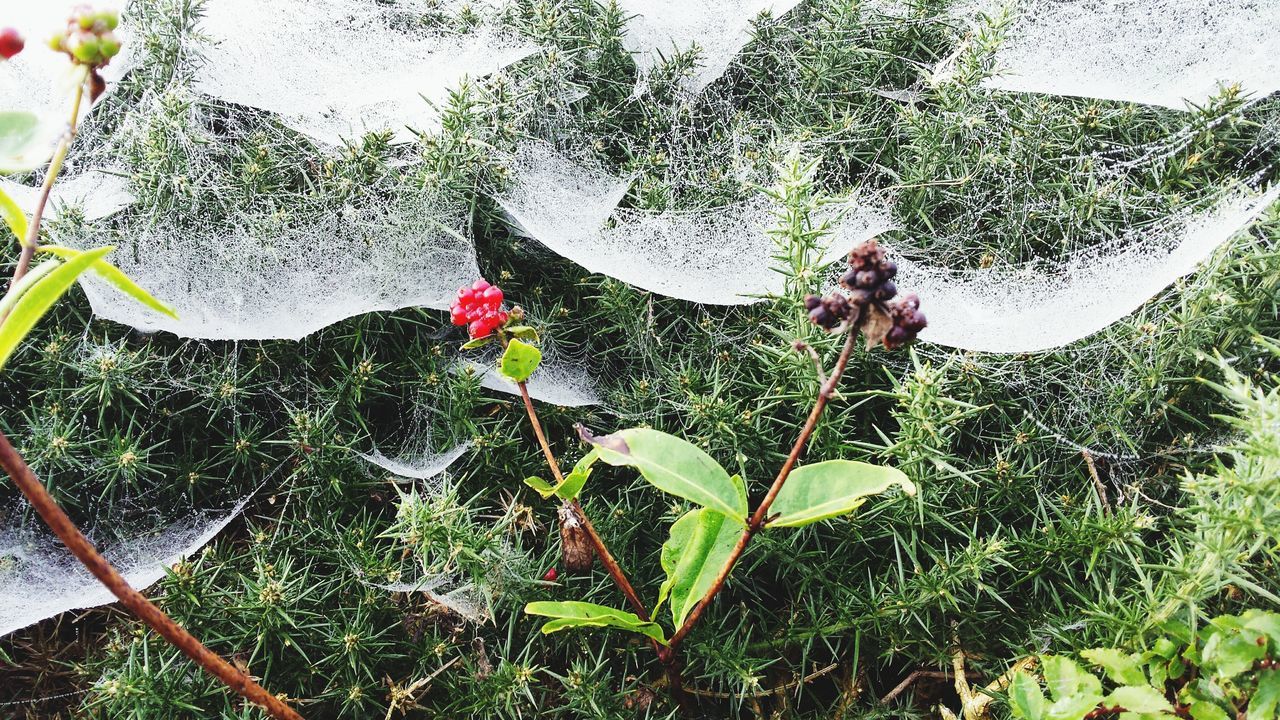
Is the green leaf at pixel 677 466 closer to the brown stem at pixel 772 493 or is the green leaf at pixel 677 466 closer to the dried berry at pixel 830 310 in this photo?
the brown stem at pixel 772 493

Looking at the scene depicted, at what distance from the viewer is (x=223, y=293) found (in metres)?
2.26

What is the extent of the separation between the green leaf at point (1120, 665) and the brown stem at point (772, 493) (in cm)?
62

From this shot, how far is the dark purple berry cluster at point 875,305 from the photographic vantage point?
118 centimetres

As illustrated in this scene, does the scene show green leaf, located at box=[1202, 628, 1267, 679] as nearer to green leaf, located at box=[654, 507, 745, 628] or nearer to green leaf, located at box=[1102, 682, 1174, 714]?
green leaf, located at box=[1102, 682, 1174, 714]

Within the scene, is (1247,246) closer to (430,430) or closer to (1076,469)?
(1076,469)

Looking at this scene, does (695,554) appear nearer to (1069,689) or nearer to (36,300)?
(1069,689)

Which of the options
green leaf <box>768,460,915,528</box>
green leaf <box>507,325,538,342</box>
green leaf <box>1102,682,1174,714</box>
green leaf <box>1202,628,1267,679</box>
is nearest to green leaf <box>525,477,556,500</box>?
green leaf <box>507,325,538,342</box>

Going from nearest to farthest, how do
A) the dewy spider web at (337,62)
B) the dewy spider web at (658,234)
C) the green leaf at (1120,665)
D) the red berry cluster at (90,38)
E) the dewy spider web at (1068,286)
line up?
the red berry cluster at (90,38) → the green leaf at (1120,665) → the dewy spider web at (1068,286) → the dewy spider web at (658,234) → the dewy spider web at (337,62)

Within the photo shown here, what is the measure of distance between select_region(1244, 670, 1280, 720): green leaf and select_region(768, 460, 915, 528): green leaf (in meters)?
0.63

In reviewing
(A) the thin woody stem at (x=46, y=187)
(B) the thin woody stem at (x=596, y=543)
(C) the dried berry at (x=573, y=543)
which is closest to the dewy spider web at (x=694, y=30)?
(B) the thin woody stem at (x=596, y=543)

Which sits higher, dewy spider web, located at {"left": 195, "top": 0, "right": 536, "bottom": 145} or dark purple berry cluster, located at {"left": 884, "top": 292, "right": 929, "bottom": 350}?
Answer: dark purple berry cluster, located at {"left": 884, "top": 292, "right": 929, "bottom": 350}

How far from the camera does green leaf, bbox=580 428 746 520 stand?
1432 millimetres

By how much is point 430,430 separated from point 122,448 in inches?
27.3

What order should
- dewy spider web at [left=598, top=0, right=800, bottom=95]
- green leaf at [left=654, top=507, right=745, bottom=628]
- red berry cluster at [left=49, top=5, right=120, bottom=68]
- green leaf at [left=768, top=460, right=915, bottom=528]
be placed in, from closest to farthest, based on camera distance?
red berry cluster at [left=49, top=5, right=120, bottom=68] < green leaf at [left=768, top=460, right=915, bottom=528] < green leaf at [left=654, top=507, right=745, bottom=628] < dewy spider web at [left=598, top=0, right=800, bottom=95]
